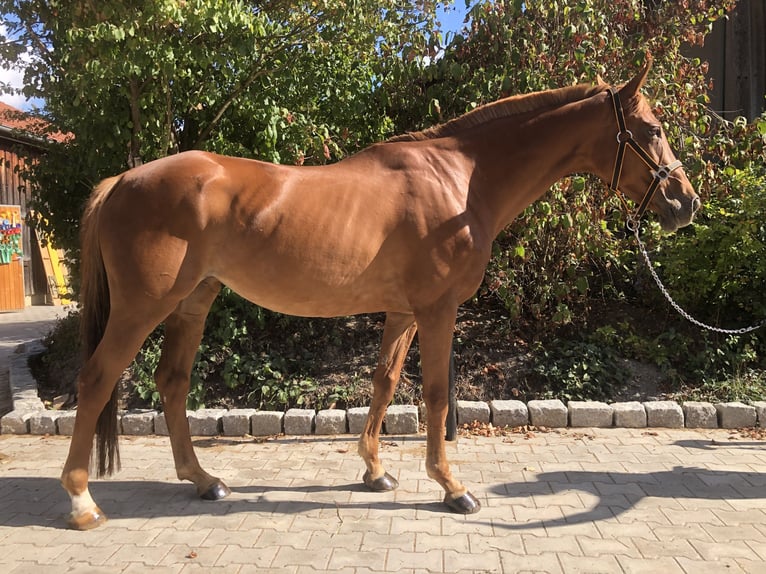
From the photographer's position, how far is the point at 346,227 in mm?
3059

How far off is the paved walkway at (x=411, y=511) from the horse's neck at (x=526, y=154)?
64.7 inches

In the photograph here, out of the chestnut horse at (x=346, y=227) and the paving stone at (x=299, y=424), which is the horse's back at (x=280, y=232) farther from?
the paving stone at (x=299, y=424)

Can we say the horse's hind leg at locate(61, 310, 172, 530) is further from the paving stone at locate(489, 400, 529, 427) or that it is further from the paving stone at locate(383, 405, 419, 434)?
the paving stone at locate(489, 400, 529, 427)

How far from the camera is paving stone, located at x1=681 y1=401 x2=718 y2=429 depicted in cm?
467

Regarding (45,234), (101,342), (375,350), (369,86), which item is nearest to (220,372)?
(375,350)

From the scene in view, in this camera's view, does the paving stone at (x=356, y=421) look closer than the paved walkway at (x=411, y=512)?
No

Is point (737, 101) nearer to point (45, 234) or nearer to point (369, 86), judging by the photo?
point (369, 86)

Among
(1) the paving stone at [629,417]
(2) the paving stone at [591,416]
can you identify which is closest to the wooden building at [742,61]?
(1) the paving stone at [629,417]

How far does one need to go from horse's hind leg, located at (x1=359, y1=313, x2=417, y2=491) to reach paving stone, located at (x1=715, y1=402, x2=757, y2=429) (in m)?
2.89

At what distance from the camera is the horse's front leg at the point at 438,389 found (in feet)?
10.3

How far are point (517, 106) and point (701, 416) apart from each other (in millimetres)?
3088

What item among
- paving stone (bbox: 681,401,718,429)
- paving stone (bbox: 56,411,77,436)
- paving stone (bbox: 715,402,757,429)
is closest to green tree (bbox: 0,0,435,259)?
paving stone (bbox: 56,411,77,436)

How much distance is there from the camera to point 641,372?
5426 mm

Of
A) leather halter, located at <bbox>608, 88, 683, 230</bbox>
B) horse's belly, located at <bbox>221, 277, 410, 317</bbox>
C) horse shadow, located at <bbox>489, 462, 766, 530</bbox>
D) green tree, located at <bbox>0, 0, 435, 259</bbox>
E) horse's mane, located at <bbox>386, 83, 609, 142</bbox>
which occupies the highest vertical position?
green tree, located at <bbox>0, 0, 435, 259</bbox>
